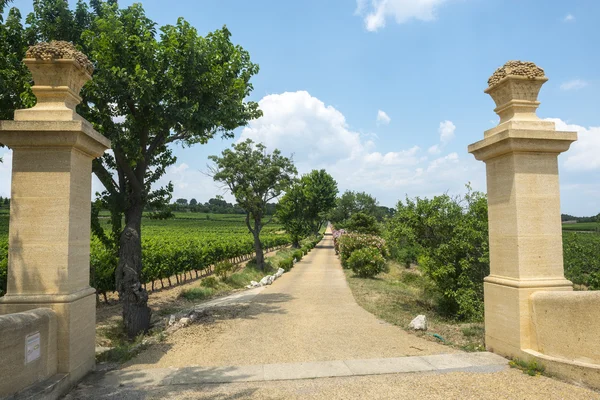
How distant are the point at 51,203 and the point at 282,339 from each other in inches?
166

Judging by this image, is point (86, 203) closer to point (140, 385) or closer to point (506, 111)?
point (140, 385)

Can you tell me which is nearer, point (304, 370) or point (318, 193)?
point (304, 370)

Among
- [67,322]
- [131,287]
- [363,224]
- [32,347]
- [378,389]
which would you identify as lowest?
[378,389]

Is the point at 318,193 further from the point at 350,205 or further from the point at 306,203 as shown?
the point at 350,205

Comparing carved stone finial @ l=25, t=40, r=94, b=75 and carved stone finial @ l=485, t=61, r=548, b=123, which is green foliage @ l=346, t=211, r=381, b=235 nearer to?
carved stone finial @ l=485, t=61, r=548, b=123

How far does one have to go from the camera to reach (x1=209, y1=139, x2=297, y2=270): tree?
22109 millimetres

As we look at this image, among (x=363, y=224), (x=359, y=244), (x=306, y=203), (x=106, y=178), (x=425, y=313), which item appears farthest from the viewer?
(x=306, y=203)

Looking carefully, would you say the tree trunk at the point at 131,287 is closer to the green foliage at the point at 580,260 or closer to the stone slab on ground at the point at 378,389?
the stone slab on ground at the point at 378,389

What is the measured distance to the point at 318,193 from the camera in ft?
165

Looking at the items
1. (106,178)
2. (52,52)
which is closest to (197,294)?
(106,178)

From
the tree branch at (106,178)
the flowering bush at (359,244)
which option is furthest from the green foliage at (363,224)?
the tree branch at (106,178)

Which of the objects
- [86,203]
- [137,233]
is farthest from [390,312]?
[86,203]

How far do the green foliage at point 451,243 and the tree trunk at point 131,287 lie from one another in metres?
6.56

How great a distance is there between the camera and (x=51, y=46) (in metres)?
4.56
